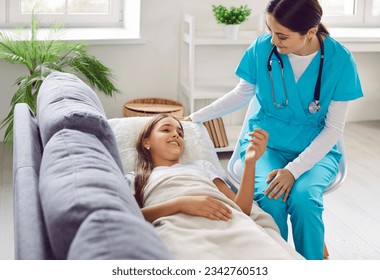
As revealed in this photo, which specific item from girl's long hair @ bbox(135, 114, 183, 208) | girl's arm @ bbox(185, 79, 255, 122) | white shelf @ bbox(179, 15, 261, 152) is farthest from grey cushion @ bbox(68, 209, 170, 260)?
white shelf @ bbox(179, 15, 261, 152)

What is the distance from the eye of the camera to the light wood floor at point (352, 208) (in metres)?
3.06

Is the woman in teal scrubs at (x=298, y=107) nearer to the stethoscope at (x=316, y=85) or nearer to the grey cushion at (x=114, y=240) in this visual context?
the stethoscope at (x=316, y=85)

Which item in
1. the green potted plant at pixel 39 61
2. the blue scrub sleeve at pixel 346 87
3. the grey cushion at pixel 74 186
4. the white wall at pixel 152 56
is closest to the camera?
the grey cushion at pixel 74 186

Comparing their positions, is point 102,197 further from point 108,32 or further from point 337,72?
point 108,32

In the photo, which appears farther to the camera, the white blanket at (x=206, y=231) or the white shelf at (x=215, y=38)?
the white shelf at (x=215, y=38)

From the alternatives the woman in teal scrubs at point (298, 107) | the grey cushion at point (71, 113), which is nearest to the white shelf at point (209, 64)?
the woman in teal scrubs at point (298, 107)

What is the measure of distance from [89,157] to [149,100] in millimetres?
2651

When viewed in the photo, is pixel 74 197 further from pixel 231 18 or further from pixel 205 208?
pixel 231 18

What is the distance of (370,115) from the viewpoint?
5.16 m

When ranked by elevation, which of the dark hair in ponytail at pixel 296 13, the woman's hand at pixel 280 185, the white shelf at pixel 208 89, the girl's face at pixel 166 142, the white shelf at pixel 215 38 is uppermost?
the dark hair in ponytail at pixel 296 13

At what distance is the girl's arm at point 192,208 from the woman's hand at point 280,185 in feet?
1.33

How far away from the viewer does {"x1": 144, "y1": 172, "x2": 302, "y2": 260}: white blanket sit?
192 centimetres

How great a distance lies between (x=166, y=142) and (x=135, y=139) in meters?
0.23

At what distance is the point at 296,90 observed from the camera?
8.82 ft
